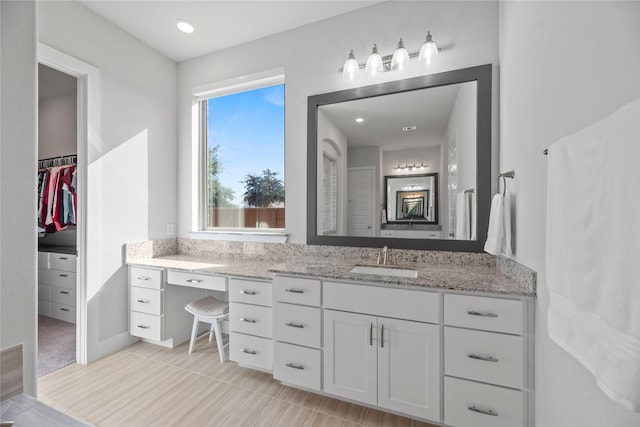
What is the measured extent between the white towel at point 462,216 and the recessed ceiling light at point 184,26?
2.66 m

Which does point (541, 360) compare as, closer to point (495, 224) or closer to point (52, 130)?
point (495, 224)

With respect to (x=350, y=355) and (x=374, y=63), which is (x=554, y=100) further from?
(x=350, y=355)

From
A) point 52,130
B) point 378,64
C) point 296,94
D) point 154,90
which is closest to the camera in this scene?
point 378,64

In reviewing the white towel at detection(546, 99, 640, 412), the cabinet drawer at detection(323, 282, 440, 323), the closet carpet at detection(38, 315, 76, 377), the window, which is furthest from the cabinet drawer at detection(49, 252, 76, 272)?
the white towel at detection(546, 99, 640, 412)

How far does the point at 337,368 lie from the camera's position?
177 cm

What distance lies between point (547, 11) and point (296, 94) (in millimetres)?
1780

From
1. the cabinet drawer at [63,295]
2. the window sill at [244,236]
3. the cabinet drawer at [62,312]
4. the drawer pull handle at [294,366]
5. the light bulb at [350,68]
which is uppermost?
the light bulb at [350,68]

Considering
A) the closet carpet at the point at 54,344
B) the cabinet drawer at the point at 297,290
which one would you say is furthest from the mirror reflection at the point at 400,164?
the closet carpet at the point at 54,344

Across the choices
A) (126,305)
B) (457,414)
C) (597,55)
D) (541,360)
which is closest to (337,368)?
(457,414)

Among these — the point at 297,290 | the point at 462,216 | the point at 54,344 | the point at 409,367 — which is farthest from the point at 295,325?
the point at 54,344

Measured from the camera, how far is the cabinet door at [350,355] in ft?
5.54

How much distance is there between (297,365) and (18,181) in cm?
168

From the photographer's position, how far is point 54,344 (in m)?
2.62

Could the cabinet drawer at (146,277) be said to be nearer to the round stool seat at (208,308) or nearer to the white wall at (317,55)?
the round stool seat at (208,308)
